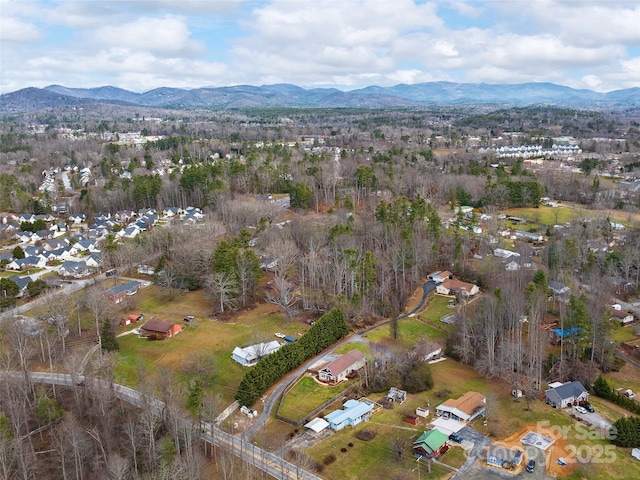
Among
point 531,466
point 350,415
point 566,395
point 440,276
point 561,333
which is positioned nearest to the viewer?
point 531,466

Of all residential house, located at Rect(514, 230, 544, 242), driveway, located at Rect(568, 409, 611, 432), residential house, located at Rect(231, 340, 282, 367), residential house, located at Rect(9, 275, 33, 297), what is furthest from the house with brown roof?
residential house, located at Rect(514, 230, 544, 242)

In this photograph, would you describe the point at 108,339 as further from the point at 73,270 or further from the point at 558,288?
the point at 558,288

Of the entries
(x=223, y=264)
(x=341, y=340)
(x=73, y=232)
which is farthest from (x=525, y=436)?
(x=73, y=232)

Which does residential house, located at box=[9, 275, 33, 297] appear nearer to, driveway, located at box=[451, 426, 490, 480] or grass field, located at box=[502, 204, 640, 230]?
driveway, located at box=[451, 426, 490, 480]

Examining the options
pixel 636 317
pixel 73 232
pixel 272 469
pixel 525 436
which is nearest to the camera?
pixel 272 469

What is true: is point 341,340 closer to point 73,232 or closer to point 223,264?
point 223,264

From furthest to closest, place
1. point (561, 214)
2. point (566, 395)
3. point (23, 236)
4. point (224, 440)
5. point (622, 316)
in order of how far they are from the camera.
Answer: point (561, 214) < point (23, 236) < point (622, 316) < point (566, 395) < point (224, 440)

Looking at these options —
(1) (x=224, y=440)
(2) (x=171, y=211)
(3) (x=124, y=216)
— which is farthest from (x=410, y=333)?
(3) (x=124, y=216)
